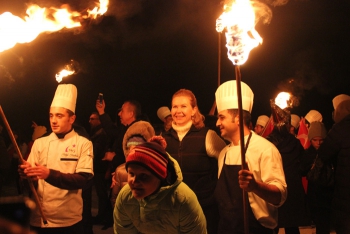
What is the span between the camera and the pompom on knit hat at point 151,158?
3496 mm

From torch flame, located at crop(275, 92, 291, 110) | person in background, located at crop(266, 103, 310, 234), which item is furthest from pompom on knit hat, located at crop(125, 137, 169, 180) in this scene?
torch flame, located at crop(275, 92, 291, 110)

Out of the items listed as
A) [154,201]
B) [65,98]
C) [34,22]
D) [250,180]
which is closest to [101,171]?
[65,98]

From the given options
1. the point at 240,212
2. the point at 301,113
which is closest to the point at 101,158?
the point at 240,212

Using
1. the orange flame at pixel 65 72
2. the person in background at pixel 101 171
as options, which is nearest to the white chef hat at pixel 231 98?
the person in background at pixel 101 171

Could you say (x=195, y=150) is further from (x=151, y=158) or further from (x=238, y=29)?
(x=238, y=29)

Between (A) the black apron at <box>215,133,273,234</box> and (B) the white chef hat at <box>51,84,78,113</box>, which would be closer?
(A) the black apron at <box>215,133,273,234</box>

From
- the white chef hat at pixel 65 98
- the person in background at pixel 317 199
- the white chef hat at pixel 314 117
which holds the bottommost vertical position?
the person in background at pixel 317 199

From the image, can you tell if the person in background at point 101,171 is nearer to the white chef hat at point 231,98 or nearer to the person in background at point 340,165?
the white chef hat at point 231,98

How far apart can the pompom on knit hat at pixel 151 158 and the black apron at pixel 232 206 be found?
74cm

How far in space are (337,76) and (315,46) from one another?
6.96 ft

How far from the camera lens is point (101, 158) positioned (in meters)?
8.41

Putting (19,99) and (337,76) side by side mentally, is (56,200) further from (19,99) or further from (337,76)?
(337,76)

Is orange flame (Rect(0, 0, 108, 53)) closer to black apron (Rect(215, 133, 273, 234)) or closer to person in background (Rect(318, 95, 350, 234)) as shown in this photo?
black apron (Rect(215, 133, 273, 234))

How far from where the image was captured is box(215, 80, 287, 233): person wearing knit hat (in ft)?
11.8
